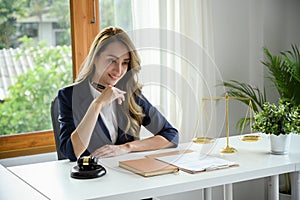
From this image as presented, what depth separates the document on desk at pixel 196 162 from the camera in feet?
7.47

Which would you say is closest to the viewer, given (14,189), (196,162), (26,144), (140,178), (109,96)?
(14,189)

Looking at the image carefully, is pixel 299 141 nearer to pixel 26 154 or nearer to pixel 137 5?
pixel 137 5

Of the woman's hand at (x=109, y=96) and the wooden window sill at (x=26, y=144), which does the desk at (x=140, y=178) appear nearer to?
the woman's hand at (x=109, y=96)

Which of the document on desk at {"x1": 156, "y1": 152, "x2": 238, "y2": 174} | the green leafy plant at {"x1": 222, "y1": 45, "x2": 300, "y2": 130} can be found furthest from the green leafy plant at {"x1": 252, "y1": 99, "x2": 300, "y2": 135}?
the green leafy plant at {"x1": 222, "y1": 45, "x2": 300, "y2": 130}

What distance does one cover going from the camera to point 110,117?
2.61m

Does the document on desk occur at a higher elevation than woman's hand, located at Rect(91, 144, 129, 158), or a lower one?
lower

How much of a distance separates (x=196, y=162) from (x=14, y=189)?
76 cm

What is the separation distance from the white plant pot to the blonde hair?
0.64 meters

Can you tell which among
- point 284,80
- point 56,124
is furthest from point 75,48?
point 284,80

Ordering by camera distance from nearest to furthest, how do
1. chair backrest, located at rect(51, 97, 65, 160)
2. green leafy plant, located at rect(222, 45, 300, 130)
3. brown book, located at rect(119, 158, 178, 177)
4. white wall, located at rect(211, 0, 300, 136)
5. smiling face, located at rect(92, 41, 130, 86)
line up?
1. brown book, located at rect(119, 158, 178, 177)
2. smiling face, located at rect(92, 41, 130, 86)
3. chair backrest, located at rect(51, 97, 65, 160)
4. green leafy plant, located at rect(222, 45, 300, 130)
5. white wall, located at rect(211, 0, 300, 136)

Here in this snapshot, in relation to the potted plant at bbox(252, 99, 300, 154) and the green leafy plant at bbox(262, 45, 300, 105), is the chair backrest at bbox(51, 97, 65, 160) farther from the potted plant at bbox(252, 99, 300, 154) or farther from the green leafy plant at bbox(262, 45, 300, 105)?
the green leafy plant at bbox(262, 45, 300, 105)

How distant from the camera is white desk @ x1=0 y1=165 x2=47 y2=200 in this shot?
1.95 m

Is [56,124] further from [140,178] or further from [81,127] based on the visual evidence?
[140,178]

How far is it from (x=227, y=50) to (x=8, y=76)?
4.99 ft
